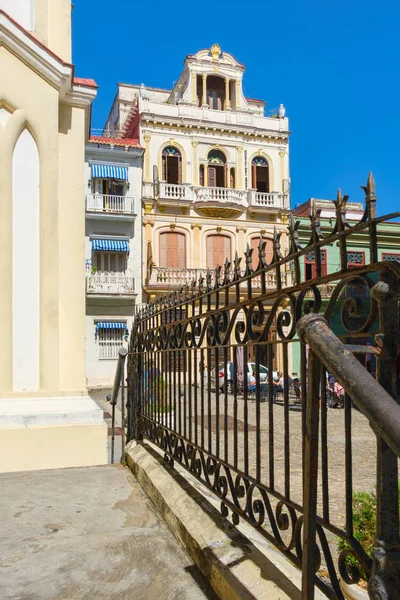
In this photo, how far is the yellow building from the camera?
207 inches

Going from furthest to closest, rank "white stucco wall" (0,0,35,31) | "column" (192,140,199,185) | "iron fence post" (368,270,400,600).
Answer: "column" (192,140,199,185)
"white stucco wall" (0,0,35,31)
"iron fence post" (368,270,400,600)

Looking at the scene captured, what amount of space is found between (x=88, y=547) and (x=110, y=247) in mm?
22100

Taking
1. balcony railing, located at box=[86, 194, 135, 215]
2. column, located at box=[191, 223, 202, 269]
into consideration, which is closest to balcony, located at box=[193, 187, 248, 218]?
column, located at box=[191, 223, 202, 269]

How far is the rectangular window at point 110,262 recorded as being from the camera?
24.8 metres

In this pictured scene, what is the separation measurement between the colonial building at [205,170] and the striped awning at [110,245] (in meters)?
1.17

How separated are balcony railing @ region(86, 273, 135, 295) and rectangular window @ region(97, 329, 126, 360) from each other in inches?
69.2

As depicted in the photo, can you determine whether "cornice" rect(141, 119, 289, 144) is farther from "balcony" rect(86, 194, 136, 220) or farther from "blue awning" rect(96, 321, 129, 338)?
"blue awning" rect(96, 321, 129, 338)

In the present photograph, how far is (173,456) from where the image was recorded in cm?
371

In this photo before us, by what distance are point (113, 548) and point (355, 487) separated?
381 centimetres

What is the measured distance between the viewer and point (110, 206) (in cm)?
2470

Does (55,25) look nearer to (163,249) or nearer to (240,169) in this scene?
(163,249)

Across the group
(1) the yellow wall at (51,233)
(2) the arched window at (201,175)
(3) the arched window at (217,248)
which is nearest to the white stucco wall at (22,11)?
(1) the yellow wall at (51,233)

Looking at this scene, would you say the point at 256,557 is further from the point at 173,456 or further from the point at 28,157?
the point at 28,157

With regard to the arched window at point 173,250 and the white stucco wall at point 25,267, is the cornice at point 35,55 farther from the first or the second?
the arched window at point 173,250
